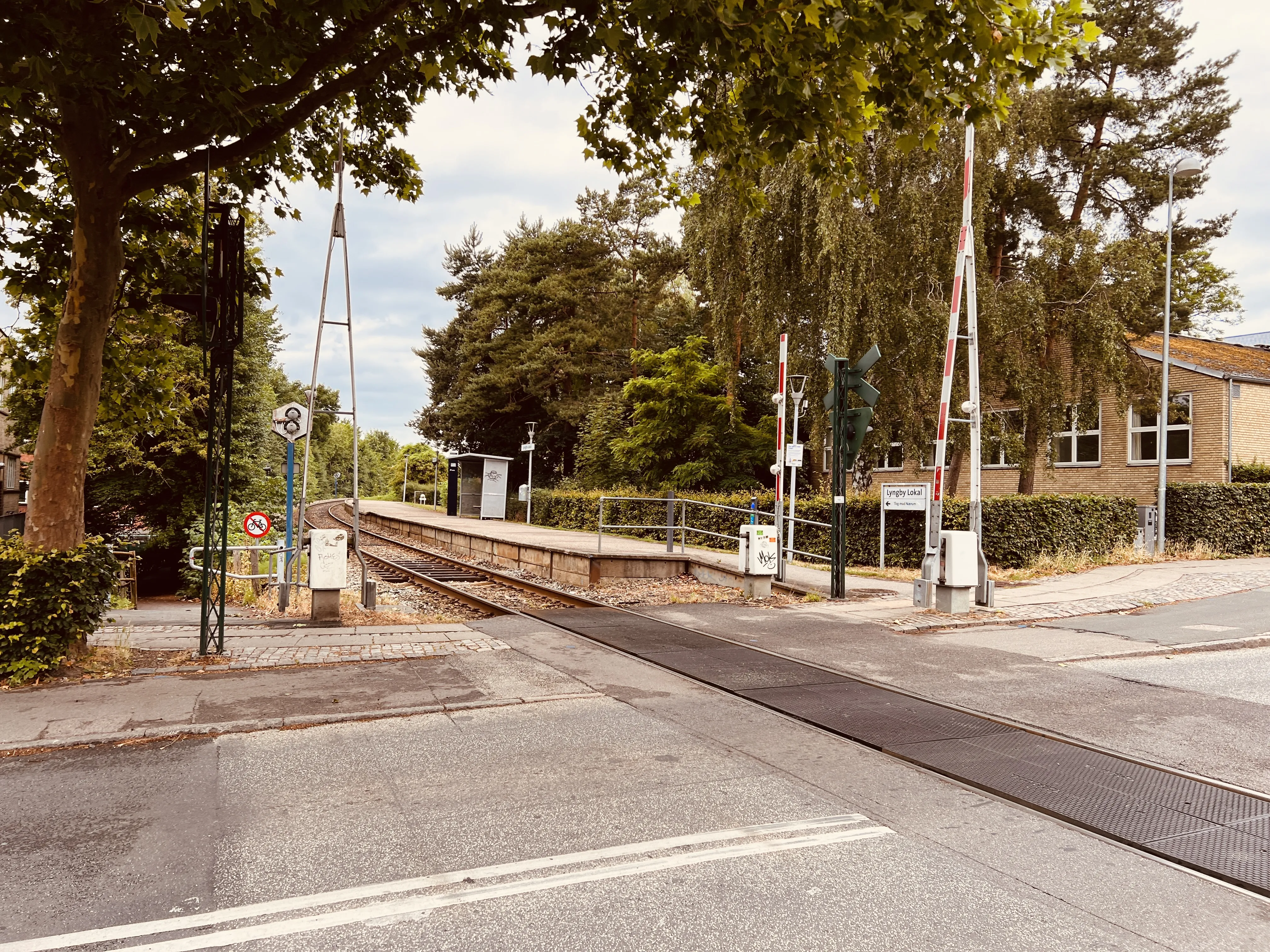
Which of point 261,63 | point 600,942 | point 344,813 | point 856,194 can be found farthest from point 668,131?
point 600,942

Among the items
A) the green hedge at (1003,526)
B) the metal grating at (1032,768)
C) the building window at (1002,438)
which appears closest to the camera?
the metal grating at (1032,768)

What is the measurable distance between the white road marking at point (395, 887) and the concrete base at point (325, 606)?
7171 mm

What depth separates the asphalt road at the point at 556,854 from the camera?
3074 mm

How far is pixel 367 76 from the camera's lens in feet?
23.7

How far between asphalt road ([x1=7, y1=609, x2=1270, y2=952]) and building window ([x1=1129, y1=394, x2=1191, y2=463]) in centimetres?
2383

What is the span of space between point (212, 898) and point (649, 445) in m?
26.3

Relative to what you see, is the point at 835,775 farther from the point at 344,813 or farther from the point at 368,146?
the point at 368,146

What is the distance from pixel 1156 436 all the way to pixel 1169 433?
1.26 ft

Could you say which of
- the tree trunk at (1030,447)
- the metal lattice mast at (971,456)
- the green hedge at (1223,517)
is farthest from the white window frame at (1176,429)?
the metal lattice mast at (971,456)

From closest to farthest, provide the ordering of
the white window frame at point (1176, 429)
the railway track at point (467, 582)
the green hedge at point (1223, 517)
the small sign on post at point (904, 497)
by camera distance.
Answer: the railway track at point (467, 582) → the small sign on post at point (904, 497) → the green hedge at point (1223, 517) → the white window frame at point (1176, 429)

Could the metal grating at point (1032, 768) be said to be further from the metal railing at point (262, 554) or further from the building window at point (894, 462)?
the building window at point (894, 462)

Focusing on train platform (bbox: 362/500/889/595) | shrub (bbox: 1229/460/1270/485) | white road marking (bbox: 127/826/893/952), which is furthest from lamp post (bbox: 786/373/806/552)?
shrub (bbox: 1229/460/1270/485)

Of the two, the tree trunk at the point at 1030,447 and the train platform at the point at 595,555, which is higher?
the tree trunk at the point at 1030,447

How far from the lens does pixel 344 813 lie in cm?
421
